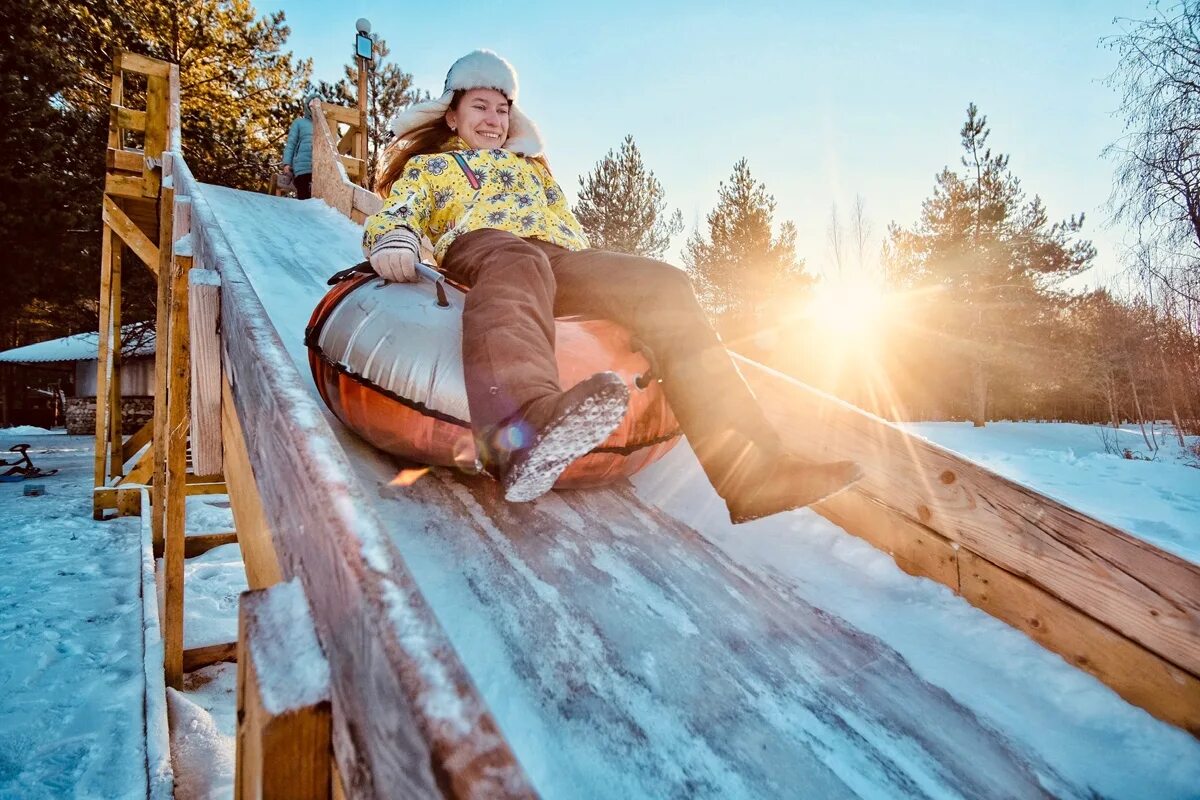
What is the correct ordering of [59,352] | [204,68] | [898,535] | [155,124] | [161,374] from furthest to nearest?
1. [59,352]
2. [204,68]
3. [155,124]
4. [161,374]
5. [898,535]

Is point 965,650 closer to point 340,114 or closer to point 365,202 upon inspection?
point 365,202

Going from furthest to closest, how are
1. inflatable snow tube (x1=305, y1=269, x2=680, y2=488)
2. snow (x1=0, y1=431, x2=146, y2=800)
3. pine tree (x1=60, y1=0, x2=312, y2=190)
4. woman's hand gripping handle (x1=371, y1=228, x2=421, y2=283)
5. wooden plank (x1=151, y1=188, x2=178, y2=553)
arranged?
1. pine tree (x1=60, y1=0, x2=312, y2=190)
2. wooden plank (x1=151, y1=188, x2=178, y2=553)
3. snow (x1=0, y1=431, x2=146, y2=800)
4. woman's hand gripping handle (x1=371, y1=228, x2=421, y2=283)
5. inflatable snow tube (x1=305, y1=269, x2=680, y2=488)

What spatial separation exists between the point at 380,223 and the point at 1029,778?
1.66m

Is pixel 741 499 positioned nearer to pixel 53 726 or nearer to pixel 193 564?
pixel 53 726

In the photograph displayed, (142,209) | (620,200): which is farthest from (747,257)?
(142,209)

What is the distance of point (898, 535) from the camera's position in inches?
53.6

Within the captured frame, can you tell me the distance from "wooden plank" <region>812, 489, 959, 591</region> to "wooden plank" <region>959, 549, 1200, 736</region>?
35 millimetres

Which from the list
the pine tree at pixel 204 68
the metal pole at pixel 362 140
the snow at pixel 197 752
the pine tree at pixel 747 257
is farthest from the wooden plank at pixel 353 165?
the pine tree at pixel 747 257

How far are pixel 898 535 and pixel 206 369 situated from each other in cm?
170

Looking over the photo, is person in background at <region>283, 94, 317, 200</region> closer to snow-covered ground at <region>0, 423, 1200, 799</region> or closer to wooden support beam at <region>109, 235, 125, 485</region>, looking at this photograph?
wooden support beam at <region>109, 235, 125, 485</region>

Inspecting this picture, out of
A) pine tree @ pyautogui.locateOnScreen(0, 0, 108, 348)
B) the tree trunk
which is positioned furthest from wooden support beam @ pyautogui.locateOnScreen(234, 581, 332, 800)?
the tree trunk

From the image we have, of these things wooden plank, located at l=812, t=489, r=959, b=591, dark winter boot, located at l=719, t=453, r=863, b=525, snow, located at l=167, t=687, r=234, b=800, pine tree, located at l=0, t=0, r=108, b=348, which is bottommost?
snow, located at l=167, t=687, r=234, b=800

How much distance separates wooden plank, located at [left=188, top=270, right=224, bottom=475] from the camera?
1337 mm

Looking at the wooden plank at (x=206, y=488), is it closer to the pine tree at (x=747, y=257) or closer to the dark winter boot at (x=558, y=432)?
the dark winter boot at (x=558, y=432)
